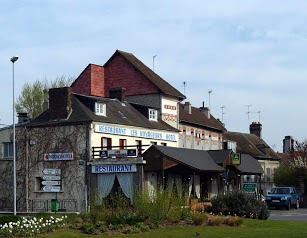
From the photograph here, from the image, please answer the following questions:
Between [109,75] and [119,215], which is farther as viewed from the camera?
[109,75]

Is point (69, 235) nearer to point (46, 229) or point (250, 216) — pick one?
point (46, 229)

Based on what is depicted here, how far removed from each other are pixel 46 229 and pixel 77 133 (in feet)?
69.1

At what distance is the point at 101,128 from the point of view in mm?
44188

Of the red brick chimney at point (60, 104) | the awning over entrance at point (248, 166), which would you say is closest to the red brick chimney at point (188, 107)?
the awning over entrance at point (248, 166)

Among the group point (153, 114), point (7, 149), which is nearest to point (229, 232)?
point (7, 149)

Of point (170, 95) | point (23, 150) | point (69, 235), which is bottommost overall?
point (69, 235)

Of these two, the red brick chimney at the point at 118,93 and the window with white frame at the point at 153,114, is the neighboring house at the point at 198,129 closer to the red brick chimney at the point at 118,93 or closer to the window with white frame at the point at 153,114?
the window with white frame at the point at 153,114

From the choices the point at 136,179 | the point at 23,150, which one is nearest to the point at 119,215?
the point at 136,179

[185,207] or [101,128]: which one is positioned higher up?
[101,128]

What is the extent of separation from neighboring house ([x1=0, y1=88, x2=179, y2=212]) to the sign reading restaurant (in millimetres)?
70

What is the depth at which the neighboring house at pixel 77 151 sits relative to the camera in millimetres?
42750

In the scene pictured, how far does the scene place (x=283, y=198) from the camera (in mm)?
48469

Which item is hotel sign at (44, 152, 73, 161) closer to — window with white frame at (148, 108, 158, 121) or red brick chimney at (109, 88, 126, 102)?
red brick chimney at (109, 88, 126, 102)

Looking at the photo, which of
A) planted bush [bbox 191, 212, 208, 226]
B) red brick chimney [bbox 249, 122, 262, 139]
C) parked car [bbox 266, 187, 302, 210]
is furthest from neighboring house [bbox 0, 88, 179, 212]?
red brick chimney [bbox 249, 122, 262, 139]
